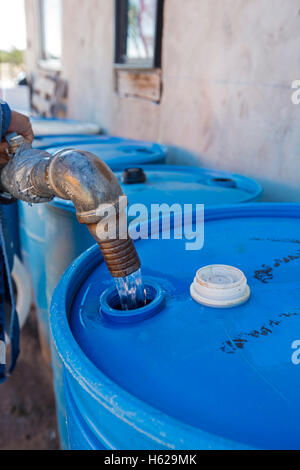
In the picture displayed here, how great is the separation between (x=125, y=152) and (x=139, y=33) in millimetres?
1186

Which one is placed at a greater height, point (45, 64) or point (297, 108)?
point (45, 64)

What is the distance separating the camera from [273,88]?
5.57 feet

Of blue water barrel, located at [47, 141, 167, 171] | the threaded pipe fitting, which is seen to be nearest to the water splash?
the threaded pipe fitting

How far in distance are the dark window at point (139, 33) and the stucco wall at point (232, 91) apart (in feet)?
0.21

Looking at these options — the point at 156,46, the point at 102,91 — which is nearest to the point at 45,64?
the point at 102,91

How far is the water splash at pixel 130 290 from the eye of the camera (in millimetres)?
860

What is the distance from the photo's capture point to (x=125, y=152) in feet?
7.26

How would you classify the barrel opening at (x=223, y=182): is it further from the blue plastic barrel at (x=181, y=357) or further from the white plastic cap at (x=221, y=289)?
the white plastic cap at (x=221, y=289)

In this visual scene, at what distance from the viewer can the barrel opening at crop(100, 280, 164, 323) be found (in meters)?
0.81

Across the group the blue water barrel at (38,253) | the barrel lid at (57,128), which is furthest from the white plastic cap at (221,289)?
the barrel lid at (57,128)

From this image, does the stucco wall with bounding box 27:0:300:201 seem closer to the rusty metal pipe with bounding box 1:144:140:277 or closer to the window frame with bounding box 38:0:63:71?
the rusty metal pipe with bounding box 1:144:140:277

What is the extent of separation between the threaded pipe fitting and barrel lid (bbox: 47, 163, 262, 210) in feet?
1.79
